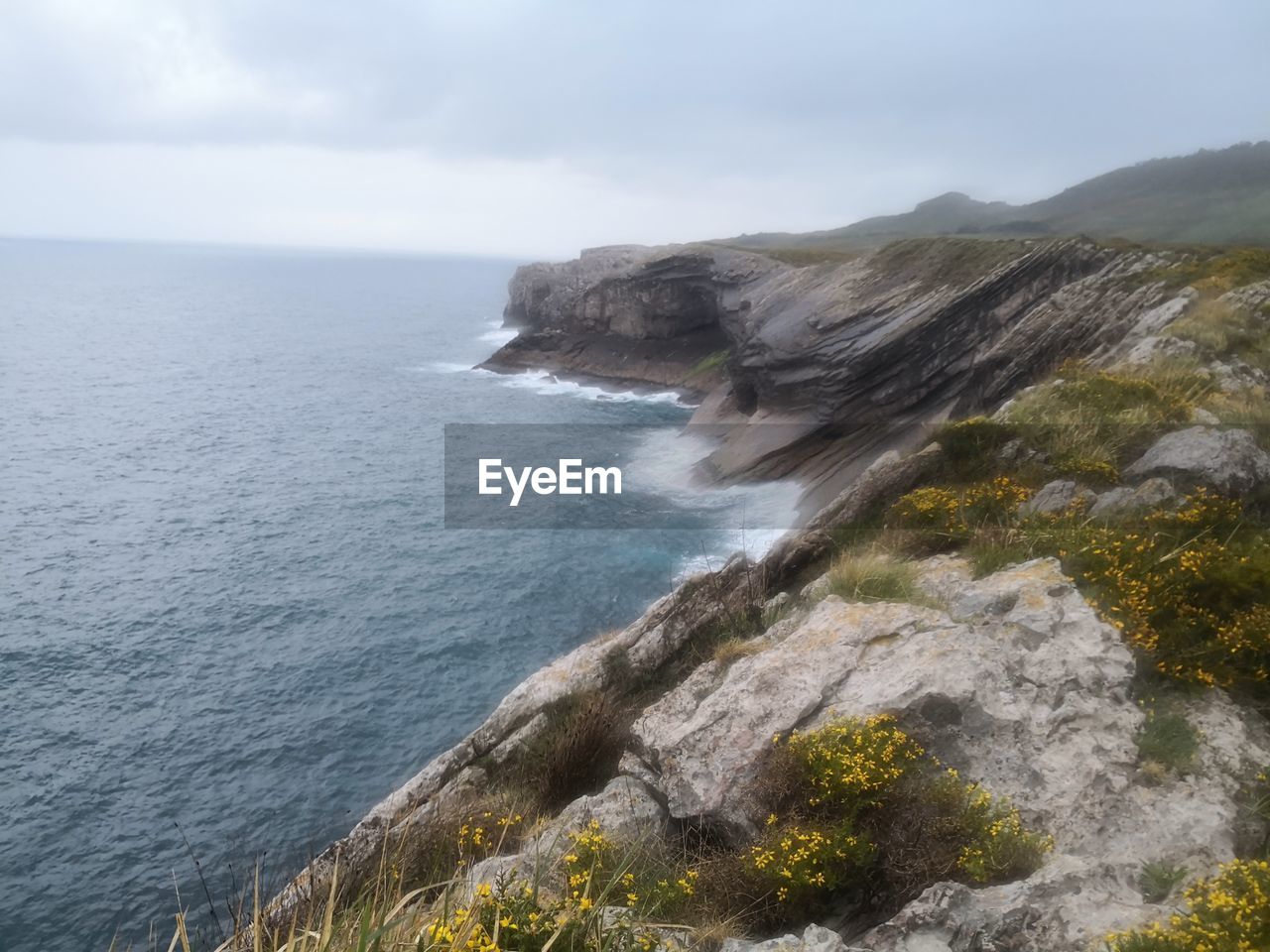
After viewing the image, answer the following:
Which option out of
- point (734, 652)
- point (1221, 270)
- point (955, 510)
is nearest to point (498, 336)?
point (1221, 270)

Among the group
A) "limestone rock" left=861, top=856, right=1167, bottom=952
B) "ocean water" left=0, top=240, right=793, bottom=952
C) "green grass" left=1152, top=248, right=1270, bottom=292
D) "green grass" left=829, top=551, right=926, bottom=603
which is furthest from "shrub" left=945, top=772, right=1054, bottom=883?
"green grass" left=1152, top=248, right=1270, bottom=292

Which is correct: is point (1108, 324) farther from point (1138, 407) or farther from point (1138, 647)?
point (1138, 647)

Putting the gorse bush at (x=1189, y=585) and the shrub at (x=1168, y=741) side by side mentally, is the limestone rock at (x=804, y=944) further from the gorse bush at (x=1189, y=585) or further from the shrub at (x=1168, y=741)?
the gorse bush at (x=1189, y=585)

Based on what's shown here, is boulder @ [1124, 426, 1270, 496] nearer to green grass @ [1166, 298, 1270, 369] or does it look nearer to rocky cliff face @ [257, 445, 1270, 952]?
rocky cliff face @ [257, 445, 1270, 952]

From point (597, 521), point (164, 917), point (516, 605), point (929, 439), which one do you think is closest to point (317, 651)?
point (516, 605)

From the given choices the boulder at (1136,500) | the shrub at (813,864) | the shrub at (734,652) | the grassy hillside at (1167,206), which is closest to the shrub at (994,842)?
the shrub at (813,864)
